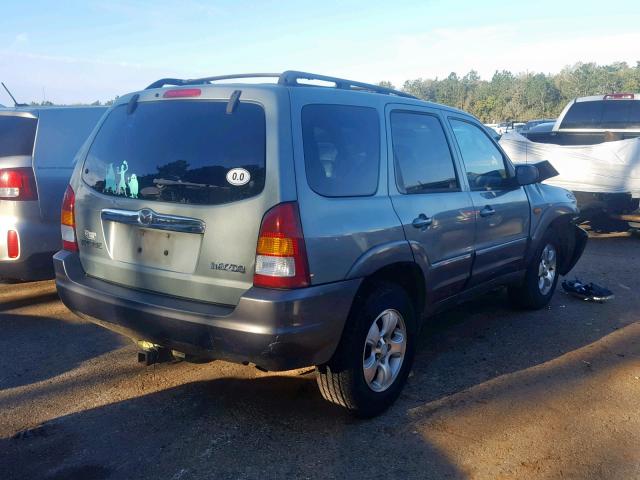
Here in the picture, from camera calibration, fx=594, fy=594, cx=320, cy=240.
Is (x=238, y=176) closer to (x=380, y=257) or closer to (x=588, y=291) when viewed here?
(x=380, y=257)

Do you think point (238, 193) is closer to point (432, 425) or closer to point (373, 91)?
point (373, 91)

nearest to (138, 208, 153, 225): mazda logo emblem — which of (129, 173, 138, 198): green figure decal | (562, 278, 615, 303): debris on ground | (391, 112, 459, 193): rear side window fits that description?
(129, 173, 138, 198): green figure decal

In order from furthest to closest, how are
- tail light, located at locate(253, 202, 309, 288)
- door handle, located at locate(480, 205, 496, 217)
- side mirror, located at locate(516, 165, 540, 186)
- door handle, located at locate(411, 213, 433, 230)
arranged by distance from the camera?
side mirror, located at locate(516, 165, 540, 186), door handle, located at locate(480, 205, 496, 217), door handle, located at locate(411, 213, 433, 230), tail light, located at locate(253, 202, 309, 288)

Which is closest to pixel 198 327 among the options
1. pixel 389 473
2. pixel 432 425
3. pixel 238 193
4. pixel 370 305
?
pixel 238 193

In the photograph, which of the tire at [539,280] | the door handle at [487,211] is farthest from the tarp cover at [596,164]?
the door handle at [487,211]

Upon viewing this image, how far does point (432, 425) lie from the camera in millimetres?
3490

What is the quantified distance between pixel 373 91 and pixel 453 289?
1506 millimetres

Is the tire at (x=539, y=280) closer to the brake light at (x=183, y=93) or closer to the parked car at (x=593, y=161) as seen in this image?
A: the parked car at (x=593, y=161)

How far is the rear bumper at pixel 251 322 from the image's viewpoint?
2863 millimetres

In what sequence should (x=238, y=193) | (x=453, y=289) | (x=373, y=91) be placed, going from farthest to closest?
1. (x=453, y=289)
2. (x=373, y=91)
3. (x=238, y=193)

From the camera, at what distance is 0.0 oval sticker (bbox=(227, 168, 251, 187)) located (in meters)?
2.95

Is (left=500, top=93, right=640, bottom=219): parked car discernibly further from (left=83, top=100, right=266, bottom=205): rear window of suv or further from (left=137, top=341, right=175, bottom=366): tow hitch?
(left=137, top=341, right=175, bottom=366): tow hitch

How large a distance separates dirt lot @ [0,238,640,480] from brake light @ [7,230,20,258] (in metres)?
0.68

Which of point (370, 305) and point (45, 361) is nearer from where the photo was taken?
point (370, 305)
